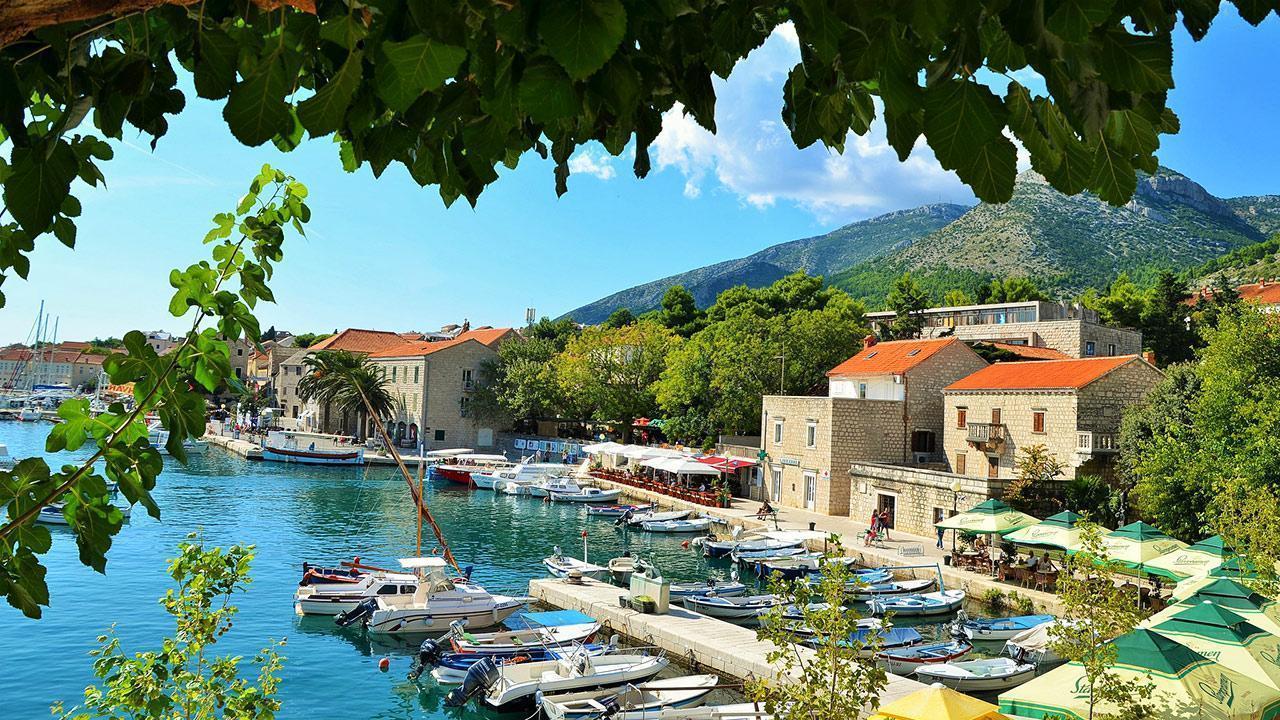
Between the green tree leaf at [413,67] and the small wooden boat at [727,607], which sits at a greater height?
the green tree leaf at [413,67]

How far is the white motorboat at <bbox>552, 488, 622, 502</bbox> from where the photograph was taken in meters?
38.5

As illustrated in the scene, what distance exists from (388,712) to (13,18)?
48.1 ft

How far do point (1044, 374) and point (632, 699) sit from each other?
20.0m

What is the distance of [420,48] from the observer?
4.00 ft

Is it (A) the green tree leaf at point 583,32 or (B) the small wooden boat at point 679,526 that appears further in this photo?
(B) the small wooden boat at point 679,526

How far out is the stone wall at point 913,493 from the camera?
2512cm

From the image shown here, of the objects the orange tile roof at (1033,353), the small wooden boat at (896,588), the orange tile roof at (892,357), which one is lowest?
the small wooden boat at (896,588)

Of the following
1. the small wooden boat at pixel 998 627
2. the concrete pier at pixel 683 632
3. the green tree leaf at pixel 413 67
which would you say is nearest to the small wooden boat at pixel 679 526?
the concrete pier at pixel 683 632

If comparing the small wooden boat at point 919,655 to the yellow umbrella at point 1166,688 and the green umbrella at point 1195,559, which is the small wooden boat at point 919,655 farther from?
the yellow umbrella at point 1166,688

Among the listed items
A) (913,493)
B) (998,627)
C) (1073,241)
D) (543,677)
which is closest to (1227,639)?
(998,627)

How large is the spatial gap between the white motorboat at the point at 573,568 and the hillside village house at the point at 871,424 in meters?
10.9

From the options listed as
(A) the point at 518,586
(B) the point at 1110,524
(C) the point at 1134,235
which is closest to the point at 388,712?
(A) the point at 518,586

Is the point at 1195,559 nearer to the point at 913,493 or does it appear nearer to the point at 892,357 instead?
the point at 913,493

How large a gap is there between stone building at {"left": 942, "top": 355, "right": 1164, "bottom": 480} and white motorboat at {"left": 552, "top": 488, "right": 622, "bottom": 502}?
15.6 m
